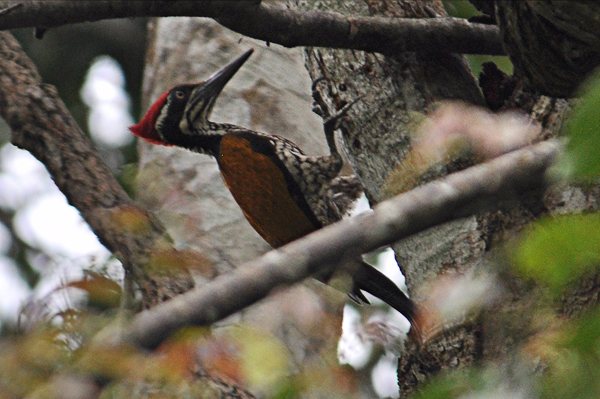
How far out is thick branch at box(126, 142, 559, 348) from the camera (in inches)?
54.2

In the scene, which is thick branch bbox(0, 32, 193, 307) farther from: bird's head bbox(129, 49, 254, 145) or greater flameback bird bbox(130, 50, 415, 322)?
bird's head bbox(129, 49, 254, 145)

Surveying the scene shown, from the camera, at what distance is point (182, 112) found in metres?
4.21

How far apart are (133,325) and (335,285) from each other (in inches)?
50.1

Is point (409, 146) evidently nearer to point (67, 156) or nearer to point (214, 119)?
point (67, 156)

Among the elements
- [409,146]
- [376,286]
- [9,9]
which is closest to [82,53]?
[376,286]

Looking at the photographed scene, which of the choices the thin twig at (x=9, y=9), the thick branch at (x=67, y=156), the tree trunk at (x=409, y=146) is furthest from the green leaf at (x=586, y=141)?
the thick branch at (x=67, y=156)

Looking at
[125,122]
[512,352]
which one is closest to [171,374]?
[512,352]

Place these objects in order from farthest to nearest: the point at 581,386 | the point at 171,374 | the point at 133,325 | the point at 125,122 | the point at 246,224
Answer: the point at 125,122
the point at 246,224
the point at 171,374
the point at 133,325
the point at 581,386

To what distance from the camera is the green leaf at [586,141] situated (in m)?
1.12

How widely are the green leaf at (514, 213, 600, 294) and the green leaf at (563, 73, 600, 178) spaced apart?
94 mm

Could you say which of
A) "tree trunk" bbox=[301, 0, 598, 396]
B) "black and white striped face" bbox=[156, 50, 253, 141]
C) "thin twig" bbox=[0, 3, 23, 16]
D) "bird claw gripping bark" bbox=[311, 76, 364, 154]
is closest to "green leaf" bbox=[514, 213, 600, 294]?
"tree trunk" bbox=[301, 0, 598, 396]

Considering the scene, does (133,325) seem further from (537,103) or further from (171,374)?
(537,103)

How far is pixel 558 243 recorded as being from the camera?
1183 mm

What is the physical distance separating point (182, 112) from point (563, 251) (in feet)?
10.8
